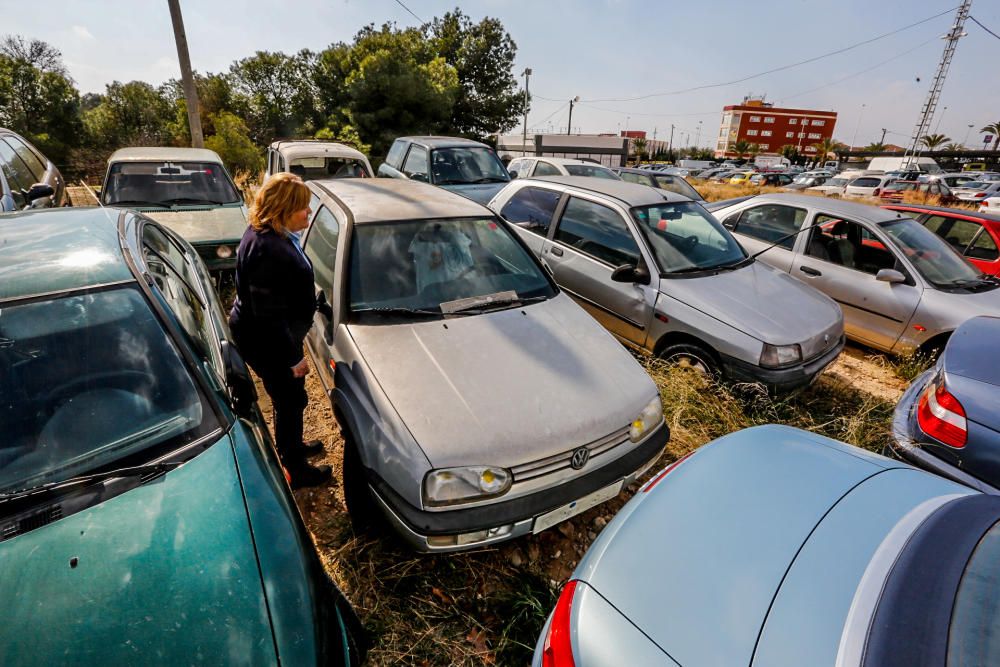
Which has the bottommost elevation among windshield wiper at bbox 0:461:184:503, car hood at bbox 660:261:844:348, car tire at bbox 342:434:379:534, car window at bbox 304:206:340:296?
car tire at bbox 342:434:379:534

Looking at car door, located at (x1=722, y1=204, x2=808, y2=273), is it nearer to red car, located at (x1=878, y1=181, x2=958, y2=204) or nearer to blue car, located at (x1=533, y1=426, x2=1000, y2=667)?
blue car, located at (x1=533, y1=426, x2=1000, y2=667)

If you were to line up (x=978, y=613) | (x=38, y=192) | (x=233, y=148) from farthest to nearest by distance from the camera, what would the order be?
(x=233, y=148) < (x=38, y=192) < (x=978, y=613)

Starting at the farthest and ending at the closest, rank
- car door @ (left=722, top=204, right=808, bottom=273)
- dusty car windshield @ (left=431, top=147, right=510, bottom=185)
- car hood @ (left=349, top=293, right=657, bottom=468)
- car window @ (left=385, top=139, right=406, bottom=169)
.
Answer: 1. car window @ (left=385, top=139, right=406, bottom=169)
2. dusty car windshield @ (left=431, top=147, right=510, bottom=185)
3. car door @ (left=722, top=204, right=808, bottom=273)
4. car hood @ (left=349, top=293, right=657, bottom=468)

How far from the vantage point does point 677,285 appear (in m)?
3.77

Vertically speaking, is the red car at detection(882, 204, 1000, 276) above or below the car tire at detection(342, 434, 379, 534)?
above

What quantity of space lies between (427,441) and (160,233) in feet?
8.44

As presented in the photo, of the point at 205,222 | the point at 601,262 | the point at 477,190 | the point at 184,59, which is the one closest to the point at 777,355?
the point at 601,262

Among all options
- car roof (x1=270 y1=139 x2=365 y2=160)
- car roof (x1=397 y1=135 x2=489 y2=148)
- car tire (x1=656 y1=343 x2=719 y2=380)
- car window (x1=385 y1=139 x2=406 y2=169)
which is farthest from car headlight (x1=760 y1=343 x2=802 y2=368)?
car window (x1=385 y1=139 x2=406 y2=169)

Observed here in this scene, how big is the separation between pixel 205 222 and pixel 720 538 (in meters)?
5.59

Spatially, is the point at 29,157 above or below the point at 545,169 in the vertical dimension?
above

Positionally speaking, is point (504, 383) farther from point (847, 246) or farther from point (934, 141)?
point (934, 141)

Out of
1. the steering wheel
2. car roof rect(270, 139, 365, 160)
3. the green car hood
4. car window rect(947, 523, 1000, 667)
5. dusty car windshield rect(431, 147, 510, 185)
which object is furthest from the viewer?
dusty car windshield rect(431, 147, 510, 185)

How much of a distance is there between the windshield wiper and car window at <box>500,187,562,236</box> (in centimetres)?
386

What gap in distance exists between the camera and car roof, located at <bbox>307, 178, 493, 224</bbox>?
10.1ft
